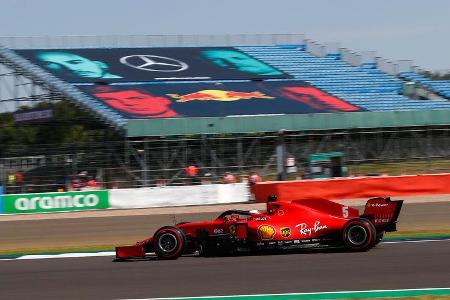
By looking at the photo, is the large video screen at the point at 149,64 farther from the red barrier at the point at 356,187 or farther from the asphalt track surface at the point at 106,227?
the asphalt track surface at the point at 106,227

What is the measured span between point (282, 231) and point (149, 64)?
28961 mm

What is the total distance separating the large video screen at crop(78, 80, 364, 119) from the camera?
33750 millimetres

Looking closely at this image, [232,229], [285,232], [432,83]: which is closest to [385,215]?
[285,232]

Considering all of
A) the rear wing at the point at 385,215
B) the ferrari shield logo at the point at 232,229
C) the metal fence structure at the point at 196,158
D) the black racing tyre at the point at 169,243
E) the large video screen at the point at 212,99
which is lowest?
the black racing tyre at the point at 169,243

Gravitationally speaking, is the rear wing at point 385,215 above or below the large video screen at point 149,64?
below

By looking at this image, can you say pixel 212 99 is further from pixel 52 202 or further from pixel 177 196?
pixel 52 202

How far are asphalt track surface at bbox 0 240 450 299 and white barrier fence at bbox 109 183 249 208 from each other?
509 inches

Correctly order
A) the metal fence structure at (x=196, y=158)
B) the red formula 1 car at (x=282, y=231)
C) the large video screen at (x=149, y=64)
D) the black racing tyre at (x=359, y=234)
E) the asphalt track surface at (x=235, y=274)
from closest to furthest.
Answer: the asphalt track surface at (x=235, y=274), the black racing tyre at (x=359, y=234), the red formula 1 car at (x=282, y=231), the metal fence structure at (x=196, y=158), the large video screen at (x=149, y=64)

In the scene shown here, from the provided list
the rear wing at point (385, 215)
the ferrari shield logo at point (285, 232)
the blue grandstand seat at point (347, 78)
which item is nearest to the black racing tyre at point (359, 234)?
the rear wing at point (385, 215)

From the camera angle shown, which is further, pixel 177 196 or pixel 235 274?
pixel 177 196

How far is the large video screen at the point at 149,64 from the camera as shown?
37281 mm

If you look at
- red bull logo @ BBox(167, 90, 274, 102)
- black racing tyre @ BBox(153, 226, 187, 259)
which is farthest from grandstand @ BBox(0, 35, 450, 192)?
black racing tyre @ BBox(153, 226, 187, 259)

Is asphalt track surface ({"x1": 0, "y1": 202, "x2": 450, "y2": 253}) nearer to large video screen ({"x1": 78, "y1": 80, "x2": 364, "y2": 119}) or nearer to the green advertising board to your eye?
the green advertising board

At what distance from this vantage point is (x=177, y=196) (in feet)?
83.4
